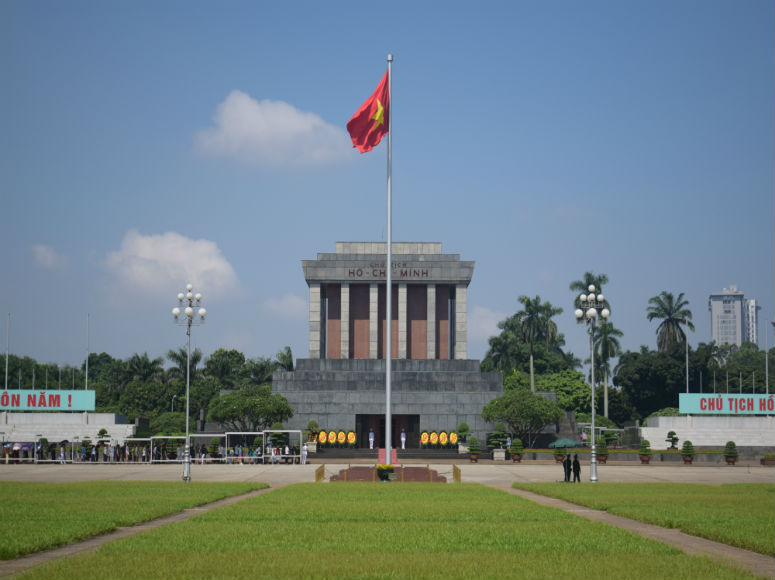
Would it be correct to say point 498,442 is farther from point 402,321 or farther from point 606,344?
point 606,344

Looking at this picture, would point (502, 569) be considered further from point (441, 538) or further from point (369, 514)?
point (369, 514)

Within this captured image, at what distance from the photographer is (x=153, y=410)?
102m

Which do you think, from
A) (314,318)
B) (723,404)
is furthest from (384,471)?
(723,404)

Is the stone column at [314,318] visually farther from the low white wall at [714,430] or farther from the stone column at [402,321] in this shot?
the low white wall at [714,430]

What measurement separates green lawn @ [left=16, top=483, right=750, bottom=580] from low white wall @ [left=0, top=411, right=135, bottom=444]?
56.9 metres

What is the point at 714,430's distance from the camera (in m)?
79.5

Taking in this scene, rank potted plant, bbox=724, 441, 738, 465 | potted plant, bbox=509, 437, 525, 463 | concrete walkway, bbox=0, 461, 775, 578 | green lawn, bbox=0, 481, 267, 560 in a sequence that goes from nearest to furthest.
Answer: concrete walkway, bbox=0, 461, 775, 578 < green lawn, bbox=0, 481, 267, 560 < potted plant, bbox=509, 437, 525, 463 < potted plant, bbox=724, 441, 738, 465

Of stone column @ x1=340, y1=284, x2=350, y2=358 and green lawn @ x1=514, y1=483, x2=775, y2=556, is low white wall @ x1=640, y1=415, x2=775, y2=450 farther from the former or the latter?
green lawn @ x1=514, y1=483, x2=775, y2=556

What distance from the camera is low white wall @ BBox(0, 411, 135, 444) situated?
78688 millimetres

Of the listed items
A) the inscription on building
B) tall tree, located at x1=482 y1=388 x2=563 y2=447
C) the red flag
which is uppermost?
Result: the red flag

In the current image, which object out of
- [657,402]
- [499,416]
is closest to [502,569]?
[499,416]

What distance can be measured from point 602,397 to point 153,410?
54.2 m

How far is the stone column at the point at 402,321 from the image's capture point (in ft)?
274

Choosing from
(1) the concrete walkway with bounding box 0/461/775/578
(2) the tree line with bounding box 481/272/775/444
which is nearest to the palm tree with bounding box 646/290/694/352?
(2) the tree line with bounding box 481/272/775/444
